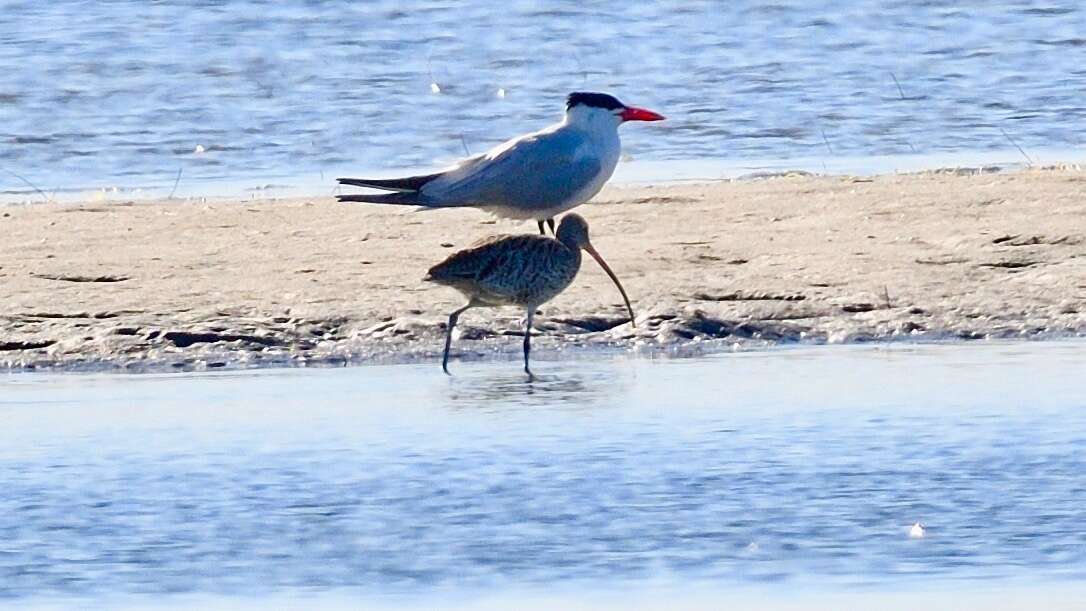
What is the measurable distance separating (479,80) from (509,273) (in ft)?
28.6

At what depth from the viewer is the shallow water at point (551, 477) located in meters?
5.96

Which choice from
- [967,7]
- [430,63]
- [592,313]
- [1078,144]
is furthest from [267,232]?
[967,7]

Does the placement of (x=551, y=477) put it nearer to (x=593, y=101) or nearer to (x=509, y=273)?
(x=509, y=273)

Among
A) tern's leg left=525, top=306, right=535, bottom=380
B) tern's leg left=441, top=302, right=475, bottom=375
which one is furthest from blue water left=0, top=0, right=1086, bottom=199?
tern's leg left=525, top=306, right=535, bottom=380

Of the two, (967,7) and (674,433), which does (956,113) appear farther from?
(674,433)

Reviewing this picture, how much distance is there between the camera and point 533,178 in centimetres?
1055

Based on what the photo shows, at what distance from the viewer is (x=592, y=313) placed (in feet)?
31.8

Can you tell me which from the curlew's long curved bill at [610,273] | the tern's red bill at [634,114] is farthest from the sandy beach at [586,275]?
the tern's red bill at [634,114]

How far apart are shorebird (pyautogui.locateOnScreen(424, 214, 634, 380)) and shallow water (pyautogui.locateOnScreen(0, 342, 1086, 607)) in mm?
268

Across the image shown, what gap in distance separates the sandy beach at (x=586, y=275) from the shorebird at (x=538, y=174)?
0.83 feet

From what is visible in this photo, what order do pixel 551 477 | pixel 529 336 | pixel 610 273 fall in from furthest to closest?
Result: pixel 610 273 < pixel 529 336 < pixel 551 477

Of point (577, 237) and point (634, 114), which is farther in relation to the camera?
point (634, 114)

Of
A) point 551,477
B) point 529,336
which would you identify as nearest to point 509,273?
point 529,336

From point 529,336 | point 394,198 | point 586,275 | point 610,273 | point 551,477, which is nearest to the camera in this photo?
point 551,477
